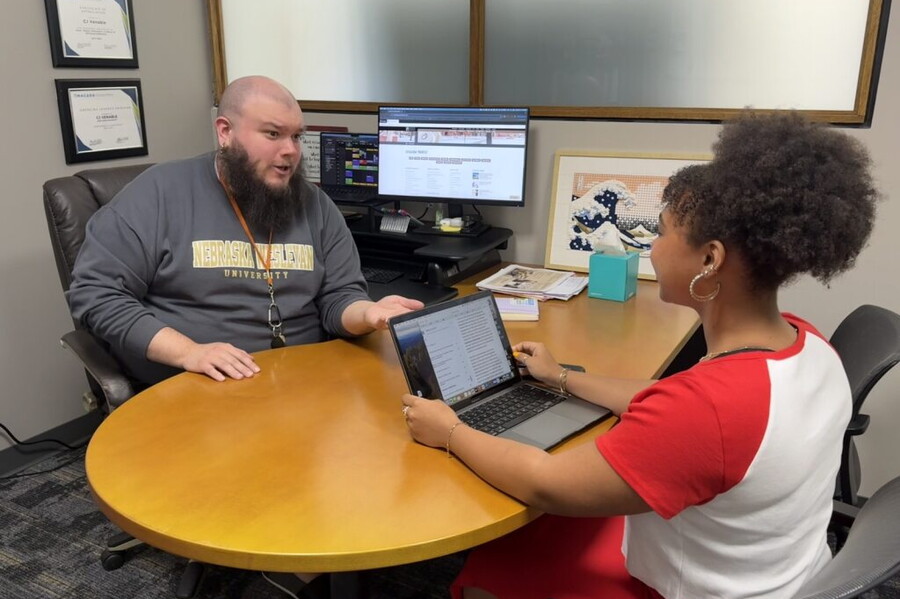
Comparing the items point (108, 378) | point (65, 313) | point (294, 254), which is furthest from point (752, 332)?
point (65, 313)

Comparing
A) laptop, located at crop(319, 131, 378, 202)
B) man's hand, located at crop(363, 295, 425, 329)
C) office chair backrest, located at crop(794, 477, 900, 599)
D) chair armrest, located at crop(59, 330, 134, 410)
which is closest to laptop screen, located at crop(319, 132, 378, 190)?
laptop, located at crop(319, 131, 378, 202)

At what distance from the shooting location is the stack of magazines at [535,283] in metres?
2.24

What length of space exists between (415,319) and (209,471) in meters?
0.46

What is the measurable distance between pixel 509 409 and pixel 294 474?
0.44 m

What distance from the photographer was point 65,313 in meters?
2.81

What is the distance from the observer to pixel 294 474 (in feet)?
3.84

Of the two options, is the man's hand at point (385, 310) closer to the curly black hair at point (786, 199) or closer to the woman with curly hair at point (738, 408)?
the woman with curly hair at point (738, 408)

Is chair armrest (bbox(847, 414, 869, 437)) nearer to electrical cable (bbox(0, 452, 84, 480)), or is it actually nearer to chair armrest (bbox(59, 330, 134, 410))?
chair armrest (bbox(59, 330, 134, 410))

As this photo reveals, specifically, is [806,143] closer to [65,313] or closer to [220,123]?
[220,123]

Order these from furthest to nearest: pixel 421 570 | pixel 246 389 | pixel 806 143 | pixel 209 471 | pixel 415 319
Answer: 1. pixel 421 570
2. pixel 246 389
3. pixel 415 319
4. pixel 209 471
5. pixel 806 143

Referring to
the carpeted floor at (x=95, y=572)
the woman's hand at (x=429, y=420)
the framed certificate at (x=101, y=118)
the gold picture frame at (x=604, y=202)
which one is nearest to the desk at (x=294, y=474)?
the woman's hand at (x=429, y=420)

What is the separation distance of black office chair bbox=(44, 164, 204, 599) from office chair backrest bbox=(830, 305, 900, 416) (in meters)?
1.68

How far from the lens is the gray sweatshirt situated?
181cm

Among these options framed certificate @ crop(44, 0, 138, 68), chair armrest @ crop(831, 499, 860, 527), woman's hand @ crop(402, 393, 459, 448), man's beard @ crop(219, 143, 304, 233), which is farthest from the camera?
framed certificate @ crop(44, 0, 138, 68)
